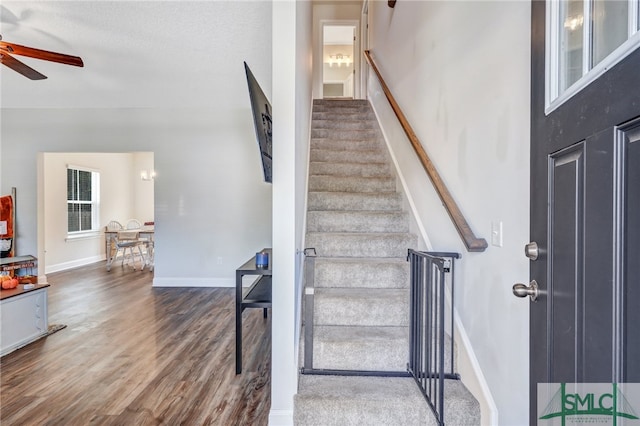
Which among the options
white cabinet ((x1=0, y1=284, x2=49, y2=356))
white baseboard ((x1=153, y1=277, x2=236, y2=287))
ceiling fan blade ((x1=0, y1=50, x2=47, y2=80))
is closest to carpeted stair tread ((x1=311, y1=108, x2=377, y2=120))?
white baseboard ((x1=153, y1=277, x2=236, y2=287))

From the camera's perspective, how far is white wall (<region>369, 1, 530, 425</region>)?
4.46 ft

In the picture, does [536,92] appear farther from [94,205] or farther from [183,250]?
Answer: [94,205]

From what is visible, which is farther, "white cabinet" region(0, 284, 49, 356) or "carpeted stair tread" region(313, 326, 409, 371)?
"white cabinet" region(0, 284, 49, 356)

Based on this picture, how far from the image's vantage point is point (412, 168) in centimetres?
280

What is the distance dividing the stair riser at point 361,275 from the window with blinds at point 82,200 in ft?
21.6

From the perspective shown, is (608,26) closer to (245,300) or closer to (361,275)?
(361,275)

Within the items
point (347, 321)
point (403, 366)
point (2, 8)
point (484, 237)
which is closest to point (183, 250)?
point (2, 8)

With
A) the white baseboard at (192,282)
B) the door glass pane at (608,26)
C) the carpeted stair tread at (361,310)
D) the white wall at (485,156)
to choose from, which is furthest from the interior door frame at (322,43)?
the door glass pane at (608,26)

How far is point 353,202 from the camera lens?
3.11m

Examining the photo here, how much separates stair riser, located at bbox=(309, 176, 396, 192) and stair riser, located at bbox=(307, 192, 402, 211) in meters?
0.24

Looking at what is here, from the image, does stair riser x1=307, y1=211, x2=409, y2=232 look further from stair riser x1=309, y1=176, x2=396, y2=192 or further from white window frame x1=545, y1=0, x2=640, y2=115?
white window frame x1=545, y1=0, x2=640, y2=115

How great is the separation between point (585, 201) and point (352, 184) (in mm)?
2627

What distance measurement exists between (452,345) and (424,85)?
188 cm

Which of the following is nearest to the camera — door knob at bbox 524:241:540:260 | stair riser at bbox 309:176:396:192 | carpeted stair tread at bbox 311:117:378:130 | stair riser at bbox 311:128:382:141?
door knob at bbox 524:241:540:260
